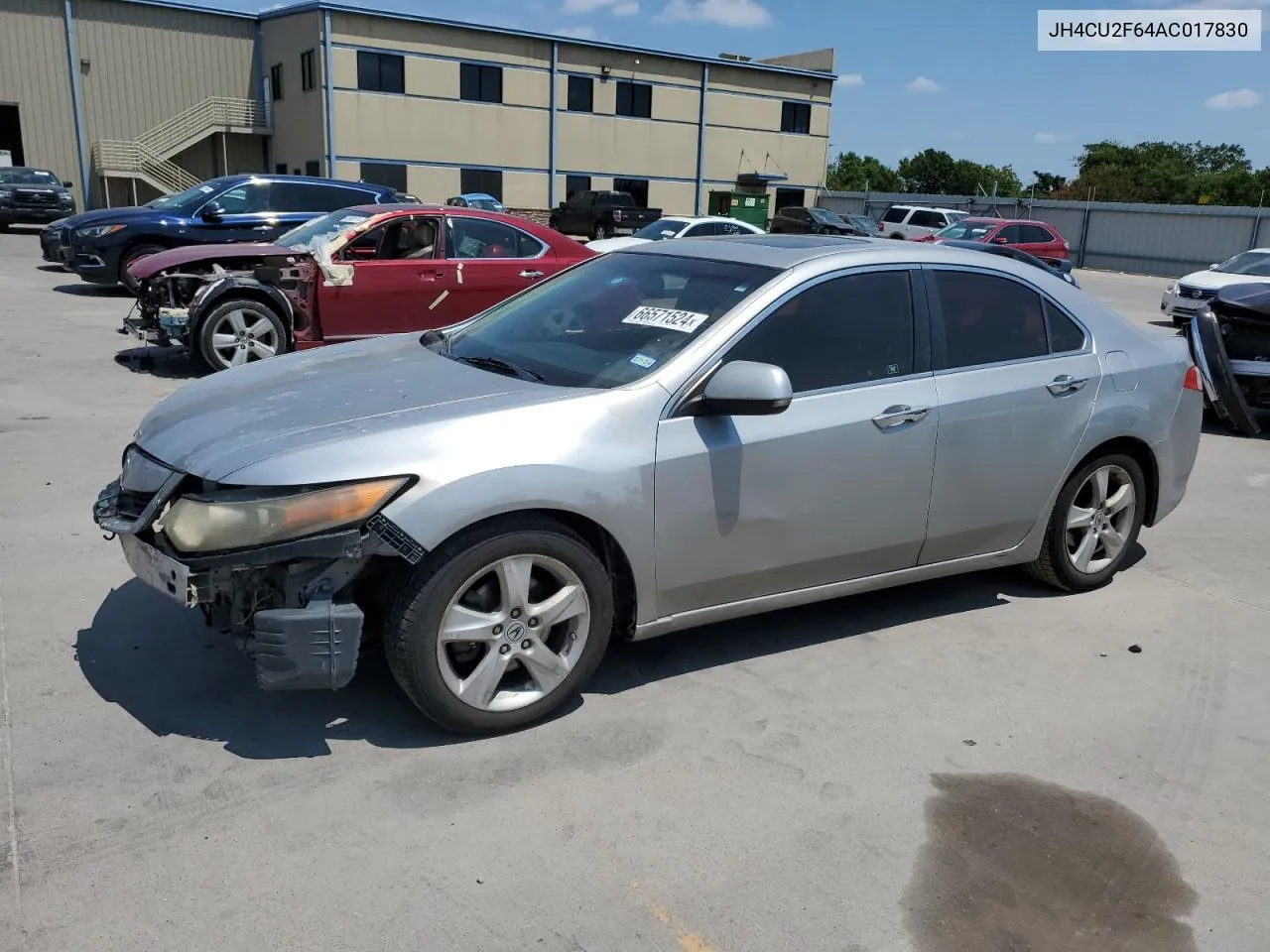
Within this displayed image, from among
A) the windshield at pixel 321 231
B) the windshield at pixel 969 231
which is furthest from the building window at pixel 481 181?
the windshield at pixel 321 231

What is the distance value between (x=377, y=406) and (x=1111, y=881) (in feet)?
8.95

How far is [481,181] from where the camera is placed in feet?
132

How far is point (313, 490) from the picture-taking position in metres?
3.20

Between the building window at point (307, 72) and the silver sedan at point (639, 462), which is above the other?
the building window at point (307, 72)

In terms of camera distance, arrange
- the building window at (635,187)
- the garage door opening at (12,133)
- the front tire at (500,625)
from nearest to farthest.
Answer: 1. the front tire at (500,625)
2. the garage door opening at (12,133)
3. the building window at (635,187)

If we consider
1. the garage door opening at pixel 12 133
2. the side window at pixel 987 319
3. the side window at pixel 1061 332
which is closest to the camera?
the side window at pixel 987 319

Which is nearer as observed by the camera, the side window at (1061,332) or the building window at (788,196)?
the side window at (1061,332)

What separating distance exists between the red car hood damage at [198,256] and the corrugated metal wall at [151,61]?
33163 mm

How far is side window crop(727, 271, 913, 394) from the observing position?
13.1 feet

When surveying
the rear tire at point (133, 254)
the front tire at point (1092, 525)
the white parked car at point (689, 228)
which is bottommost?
the front tire at point (1092, 525)

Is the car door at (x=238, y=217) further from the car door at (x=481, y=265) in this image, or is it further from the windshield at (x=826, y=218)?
the windshield at (x=826, y=218)

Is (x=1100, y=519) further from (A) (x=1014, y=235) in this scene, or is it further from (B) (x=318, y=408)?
(A) (x=1014, y=235)

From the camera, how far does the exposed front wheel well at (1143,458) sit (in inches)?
193

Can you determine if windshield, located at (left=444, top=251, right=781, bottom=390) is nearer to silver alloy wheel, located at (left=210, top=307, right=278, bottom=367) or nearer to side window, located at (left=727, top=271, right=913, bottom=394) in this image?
side window, located at (left=727, top=271, right=913, bottom=394)
